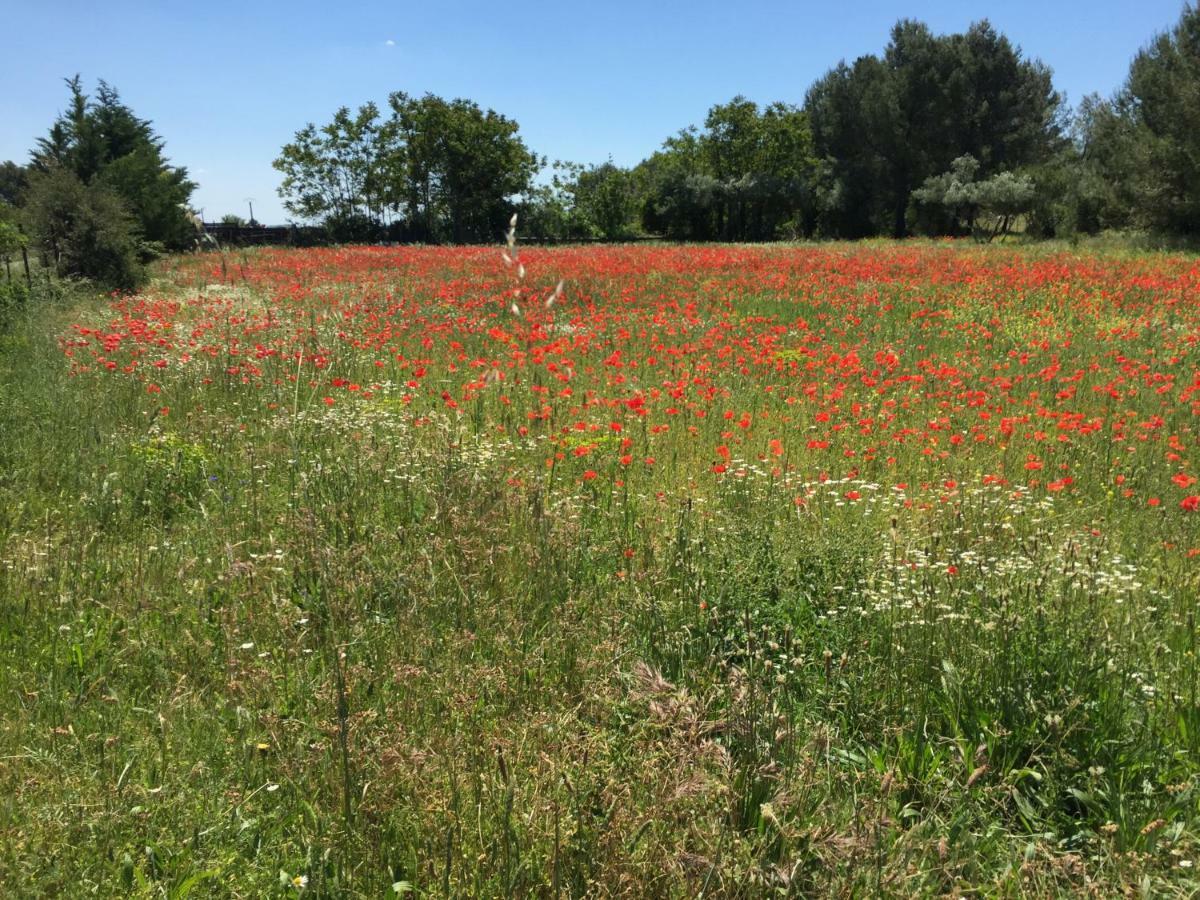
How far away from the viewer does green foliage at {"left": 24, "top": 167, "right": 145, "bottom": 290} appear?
15.2 meters

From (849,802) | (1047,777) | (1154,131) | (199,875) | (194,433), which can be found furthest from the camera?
(1154,131)

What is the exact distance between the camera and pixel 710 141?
167 ft

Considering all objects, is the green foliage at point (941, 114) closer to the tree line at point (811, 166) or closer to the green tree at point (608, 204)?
the tree line at point (811, 166)

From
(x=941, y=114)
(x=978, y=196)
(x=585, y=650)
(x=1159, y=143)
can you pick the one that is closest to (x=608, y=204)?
(x=941, y=114)

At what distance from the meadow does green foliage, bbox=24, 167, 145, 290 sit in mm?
10938

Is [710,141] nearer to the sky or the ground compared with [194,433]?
nearer to the sky

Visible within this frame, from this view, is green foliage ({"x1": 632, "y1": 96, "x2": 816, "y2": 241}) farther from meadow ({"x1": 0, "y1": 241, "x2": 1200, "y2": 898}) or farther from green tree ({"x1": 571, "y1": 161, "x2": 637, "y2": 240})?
meadow ({"x1": 0, "y1": 241, "x2": 1200, "y2": 898})

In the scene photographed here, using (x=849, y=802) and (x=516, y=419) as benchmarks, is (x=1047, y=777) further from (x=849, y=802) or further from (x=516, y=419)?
(x=516, y=419)

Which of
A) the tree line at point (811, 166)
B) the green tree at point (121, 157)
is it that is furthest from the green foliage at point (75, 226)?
the tree line at point (811, 166)

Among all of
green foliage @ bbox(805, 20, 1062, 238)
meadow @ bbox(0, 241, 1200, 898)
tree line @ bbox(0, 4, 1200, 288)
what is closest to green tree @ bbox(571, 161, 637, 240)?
tree line @ bbox(0, 4, 1200, 288)

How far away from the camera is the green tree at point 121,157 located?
23.8 m

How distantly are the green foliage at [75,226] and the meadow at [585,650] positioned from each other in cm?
1094

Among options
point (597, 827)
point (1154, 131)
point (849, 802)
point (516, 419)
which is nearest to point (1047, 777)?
point (849, 802)

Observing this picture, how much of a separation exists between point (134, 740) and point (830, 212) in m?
52.6
